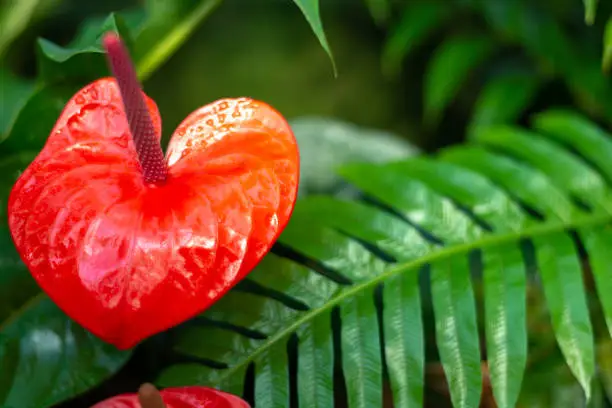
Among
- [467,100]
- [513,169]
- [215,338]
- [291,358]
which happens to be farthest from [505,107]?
[215,338]

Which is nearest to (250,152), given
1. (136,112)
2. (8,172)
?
(136,112)

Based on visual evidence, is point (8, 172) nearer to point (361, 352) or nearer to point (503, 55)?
point (361, 352)

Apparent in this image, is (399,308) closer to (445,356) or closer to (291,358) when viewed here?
(445,356)

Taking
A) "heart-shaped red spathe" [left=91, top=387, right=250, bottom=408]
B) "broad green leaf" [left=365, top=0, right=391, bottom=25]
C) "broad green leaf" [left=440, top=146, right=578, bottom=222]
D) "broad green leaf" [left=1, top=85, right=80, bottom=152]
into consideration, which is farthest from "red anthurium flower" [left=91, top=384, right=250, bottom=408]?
"broad green leaf" [left=365, top=0, right=391, bottom=25]

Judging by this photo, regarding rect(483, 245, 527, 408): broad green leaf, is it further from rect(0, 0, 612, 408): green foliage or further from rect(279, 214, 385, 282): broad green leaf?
rect(279, 214, 385, 282): broad green leaf

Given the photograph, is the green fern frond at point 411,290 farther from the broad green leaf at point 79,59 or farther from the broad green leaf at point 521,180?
the broad green leaf at point 79,59
